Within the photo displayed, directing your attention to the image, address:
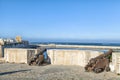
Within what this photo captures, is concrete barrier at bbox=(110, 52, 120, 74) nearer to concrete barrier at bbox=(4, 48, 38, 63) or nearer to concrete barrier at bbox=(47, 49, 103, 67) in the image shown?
concrete barrier at bbox=(47, 49, 103, 67)

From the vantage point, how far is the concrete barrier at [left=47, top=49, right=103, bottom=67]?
1917cm

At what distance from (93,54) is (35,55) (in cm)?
507

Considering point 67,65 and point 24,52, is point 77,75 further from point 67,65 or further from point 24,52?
point 24,52

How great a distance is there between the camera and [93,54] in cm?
1902

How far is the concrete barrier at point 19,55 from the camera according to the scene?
21453 millimetres

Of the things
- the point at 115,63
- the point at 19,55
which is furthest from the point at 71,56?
the point at 19,55

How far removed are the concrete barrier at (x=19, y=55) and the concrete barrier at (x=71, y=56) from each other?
1775 mm

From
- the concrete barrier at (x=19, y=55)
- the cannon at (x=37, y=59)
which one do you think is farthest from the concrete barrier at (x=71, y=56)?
the concrete barrier at (x=19, y=55)

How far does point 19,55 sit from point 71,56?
504 centimetres

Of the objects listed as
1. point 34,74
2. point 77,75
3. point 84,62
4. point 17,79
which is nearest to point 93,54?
point 84,62

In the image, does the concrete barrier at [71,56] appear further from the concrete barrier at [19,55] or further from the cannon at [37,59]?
the concrete barrier at [19,55]

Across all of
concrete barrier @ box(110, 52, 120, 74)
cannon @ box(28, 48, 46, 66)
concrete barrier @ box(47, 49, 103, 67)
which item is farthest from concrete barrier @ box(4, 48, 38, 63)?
concrete barrier @ box(110, 52, 120, 74)

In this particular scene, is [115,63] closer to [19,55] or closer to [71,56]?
[71,56]

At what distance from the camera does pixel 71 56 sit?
1989cm
